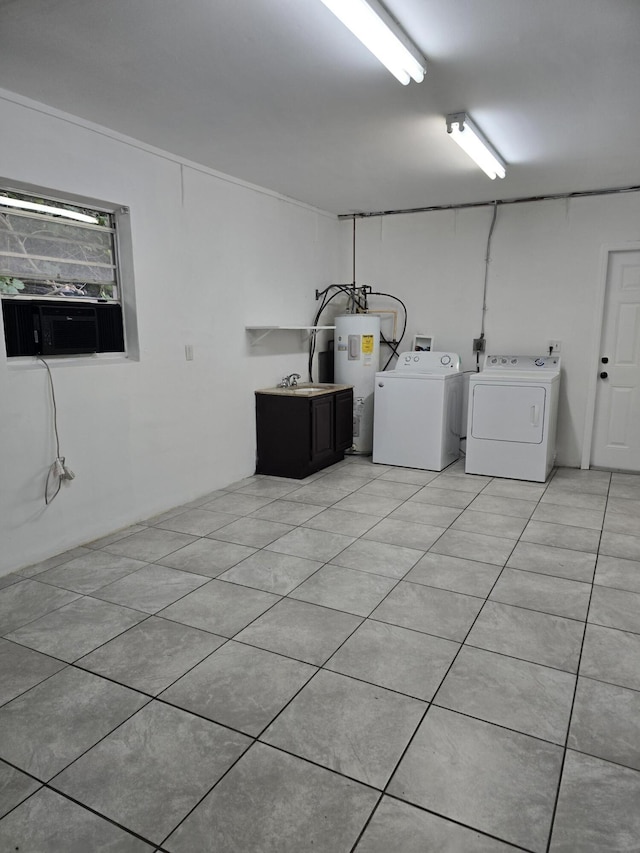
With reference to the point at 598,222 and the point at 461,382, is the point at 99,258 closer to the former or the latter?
the point at 461,382

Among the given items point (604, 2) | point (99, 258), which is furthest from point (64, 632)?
point (604, 2)

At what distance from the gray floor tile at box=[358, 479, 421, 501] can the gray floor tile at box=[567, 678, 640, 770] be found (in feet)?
7.69

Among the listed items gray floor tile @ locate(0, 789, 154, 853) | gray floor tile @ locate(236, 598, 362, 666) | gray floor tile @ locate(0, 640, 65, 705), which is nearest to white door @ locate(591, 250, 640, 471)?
gray floor tile @ locate(236, 598, 362, 666)

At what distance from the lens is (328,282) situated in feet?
19.4

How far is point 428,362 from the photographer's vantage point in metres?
5.43

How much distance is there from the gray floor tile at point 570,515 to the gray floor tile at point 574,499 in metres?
0.08

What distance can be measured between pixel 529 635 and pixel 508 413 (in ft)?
8.80

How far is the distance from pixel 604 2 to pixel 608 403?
12.4 feet

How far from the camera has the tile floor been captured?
1497mm

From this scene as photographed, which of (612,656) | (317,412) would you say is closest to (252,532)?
(317,412)

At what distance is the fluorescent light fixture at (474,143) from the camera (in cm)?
308

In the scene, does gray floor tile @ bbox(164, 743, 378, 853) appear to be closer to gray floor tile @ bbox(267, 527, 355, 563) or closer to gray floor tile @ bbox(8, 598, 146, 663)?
gray floor tile @ bbox(8, 598, 146, 663)

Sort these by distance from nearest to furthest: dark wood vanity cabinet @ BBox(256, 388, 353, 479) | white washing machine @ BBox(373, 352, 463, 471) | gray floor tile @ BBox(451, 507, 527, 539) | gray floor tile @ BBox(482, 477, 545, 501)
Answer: gray floor tile @ BBox(451, 507, 527, 539), gray floor tile @ BBox(482, 477, 545, 501), dark wood vanity cabinet @ BBox(256, 388, 353, 479), white washing machine @ BBox(373, 352, 463, 471)

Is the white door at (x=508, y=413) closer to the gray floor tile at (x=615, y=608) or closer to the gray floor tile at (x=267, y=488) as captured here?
the gray floor tile at (x=267, y=488)
